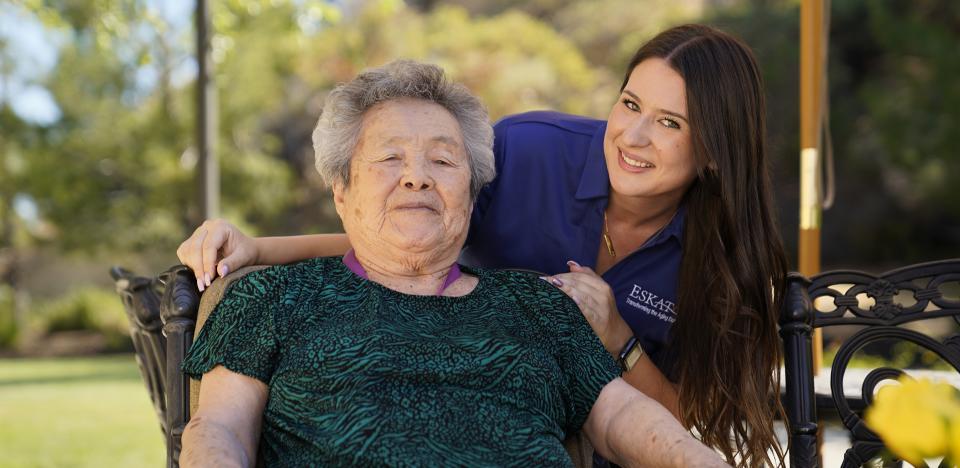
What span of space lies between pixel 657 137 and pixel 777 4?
14435mm

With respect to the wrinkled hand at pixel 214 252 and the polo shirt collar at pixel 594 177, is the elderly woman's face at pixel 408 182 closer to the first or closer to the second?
the wrinkled hand at pixel 214 252

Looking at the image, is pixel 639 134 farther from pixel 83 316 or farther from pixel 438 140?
pixel 83 316

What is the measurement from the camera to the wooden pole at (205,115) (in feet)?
17.7

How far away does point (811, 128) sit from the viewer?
3.42 meters

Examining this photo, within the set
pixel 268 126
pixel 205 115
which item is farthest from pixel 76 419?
pixel 268 126

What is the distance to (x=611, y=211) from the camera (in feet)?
9.14

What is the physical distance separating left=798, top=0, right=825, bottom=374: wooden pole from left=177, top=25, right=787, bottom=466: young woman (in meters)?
0.87

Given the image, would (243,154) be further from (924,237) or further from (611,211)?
(611,211)

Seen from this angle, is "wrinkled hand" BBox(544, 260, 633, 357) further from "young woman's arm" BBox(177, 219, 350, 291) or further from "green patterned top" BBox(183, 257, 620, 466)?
"young woman's arm" BBox(177, 219, 350, 291)

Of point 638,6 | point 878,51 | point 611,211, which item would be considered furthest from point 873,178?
point 611,211

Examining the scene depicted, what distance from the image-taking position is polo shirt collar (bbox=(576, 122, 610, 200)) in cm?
273

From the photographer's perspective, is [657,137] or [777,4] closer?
[657,137]

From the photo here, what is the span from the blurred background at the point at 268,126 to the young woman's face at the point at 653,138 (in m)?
8.41

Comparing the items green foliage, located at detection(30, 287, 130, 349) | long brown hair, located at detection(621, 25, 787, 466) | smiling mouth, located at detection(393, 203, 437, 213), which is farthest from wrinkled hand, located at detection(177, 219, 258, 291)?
green foliage, located at detection(30, 287, 130, 349)
